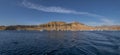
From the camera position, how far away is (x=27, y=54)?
23438 mm

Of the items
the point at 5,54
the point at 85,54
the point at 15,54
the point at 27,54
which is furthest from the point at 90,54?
the point at 5,54

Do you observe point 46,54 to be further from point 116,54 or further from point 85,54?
point 116,54

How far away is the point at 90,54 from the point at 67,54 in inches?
→ 167

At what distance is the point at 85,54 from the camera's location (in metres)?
24.4

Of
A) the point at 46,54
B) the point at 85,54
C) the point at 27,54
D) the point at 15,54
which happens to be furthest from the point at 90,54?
the point at 15,54

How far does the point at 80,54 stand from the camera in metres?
24.5

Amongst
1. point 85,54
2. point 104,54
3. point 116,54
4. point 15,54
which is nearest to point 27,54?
point 15,54

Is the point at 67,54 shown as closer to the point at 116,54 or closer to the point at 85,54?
the point at 85,54

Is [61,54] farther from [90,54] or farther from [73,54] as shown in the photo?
[90,54]

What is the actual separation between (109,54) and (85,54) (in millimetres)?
4472

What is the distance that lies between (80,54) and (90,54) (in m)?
1.83

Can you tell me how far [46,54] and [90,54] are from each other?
26.6 feet

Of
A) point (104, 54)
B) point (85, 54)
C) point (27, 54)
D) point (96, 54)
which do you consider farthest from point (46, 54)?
point (104, 54)

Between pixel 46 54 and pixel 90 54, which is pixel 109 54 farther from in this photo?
pixel 46 54
